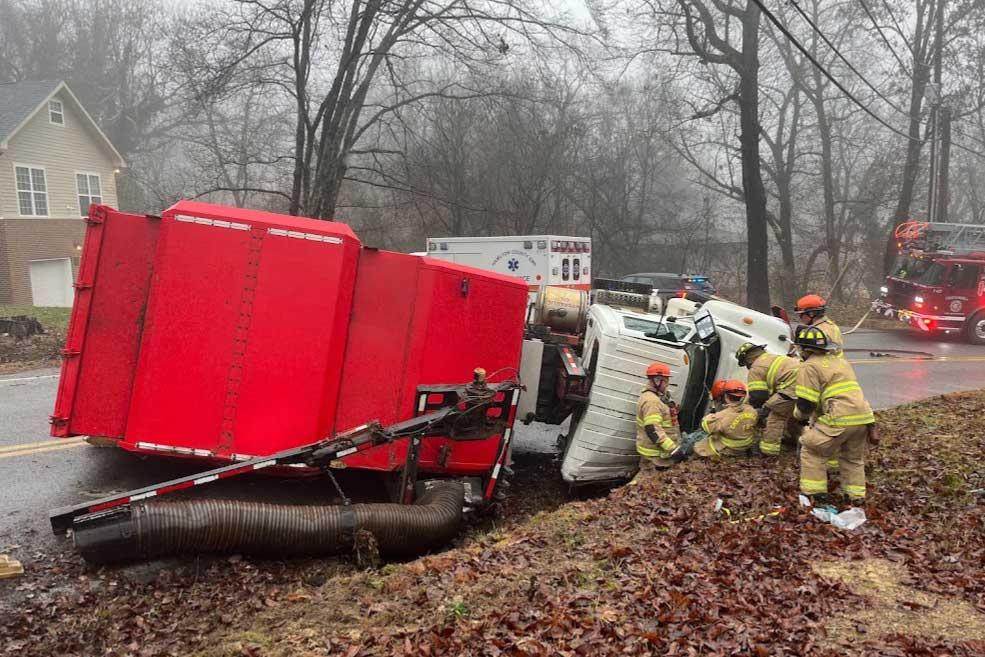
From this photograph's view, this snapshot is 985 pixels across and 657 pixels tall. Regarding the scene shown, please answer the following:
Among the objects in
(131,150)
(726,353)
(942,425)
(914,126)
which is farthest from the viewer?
(131,150)

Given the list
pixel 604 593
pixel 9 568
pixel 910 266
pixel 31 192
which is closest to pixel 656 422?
pixel 604 593

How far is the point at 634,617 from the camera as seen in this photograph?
13.9 feet

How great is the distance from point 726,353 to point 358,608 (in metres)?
4.99

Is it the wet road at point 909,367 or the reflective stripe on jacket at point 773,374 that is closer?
the reflective stripe on jacket at point 773,374

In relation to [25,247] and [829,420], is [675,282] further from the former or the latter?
[25,247]

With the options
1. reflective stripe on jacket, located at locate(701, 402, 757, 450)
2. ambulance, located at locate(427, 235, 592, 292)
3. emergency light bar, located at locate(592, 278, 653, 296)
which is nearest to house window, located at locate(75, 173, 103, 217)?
ambulance, located at locate(427, 235, 592, 292)

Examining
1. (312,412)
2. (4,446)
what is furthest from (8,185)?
(312,412)

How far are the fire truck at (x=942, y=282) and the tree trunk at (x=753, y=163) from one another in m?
3.60

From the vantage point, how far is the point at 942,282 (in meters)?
20.7

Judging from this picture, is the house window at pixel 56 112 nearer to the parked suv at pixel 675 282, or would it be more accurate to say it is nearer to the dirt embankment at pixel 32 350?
the dirt embankment at pixel 32 350

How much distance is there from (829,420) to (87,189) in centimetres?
3151

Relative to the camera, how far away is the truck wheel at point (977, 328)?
20.7 metres

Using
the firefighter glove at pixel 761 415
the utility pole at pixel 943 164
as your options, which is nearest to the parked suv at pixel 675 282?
→ the utility pole at pixel 943 164

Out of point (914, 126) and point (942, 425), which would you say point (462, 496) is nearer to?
point (942, 425)
